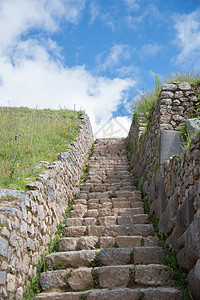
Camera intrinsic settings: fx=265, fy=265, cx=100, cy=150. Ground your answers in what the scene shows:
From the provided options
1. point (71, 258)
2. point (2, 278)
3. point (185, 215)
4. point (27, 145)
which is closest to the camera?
point (2, 278)

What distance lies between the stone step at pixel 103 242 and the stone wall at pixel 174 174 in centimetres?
35

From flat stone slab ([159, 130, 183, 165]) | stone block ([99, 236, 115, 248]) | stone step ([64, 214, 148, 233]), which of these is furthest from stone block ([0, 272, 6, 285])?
flat stone slab ([159, 130, 183, 165])

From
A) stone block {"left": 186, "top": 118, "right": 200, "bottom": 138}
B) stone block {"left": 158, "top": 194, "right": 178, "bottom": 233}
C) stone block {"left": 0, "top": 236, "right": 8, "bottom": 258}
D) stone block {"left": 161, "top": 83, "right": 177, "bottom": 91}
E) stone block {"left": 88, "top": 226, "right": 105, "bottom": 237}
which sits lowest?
stone block {"left": 88, "top": 226, "right": 105, "bottom": 237}

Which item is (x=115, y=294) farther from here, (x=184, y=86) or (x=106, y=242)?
(x=184, y=86)

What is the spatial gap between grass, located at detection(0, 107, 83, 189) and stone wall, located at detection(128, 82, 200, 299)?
2.11 m

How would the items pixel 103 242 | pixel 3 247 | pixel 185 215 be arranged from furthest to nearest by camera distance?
pixel 103 242, pixel 185 215, pixel 3 247

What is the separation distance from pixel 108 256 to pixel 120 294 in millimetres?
744

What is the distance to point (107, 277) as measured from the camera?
341 cm

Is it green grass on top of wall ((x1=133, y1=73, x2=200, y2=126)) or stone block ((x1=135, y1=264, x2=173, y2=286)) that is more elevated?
green grass on top of wall ((x1=133, y1=73, x2=200, y2=126))

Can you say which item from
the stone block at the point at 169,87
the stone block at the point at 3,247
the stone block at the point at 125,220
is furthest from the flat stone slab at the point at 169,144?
the stone block at the point at 3,247

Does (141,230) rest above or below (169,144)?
below

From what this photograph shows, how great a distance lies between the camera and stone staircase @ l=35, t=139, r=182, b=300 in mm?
3156

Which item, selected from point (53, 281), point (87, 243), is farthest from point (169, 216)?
point (53, 281)

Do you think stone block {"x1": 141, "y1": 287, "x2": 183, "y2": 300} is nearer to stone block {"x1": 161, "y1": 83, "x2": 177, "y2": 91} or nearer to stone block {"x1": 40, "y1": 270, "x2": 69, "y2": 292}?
stone block {"x1": 40, "y1": 270, "x2": 69, "y2": 292}
